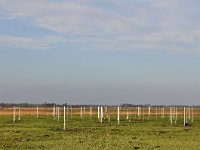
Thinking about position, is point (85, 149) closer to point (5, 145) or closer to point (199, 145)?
point (5, 145)

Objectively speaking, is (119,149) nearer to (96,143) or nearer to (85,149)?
(85,149)

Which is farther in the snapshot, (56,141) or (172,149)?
(56,141)

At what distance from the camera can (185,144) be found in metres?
33.6

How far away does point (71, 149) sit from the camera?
29484 mm

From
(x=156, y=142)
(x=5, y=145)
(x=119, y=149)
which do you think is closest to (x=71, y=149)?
(x=119, y=149)

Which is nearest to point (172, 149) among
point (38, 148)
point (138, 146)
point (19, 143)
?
point (138, 146)

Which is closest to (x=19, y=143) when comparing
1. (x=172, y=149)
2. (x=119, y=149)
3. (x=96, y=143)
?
(x=96, y=143)

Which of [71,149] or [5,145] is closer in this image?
[71,149]

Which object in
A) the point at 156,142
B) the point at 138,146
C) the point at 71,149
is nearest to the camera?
the point at 71,149

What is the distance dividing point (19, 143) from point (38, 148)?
362 centimetres

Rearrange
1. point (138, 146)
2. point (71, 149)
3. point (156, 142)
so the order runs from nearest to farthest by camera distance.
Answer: point (71, 149), point (138, 146), point (156, 142)

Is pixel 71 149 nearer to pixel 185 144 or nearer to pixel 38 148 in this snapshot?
pixel 38 148

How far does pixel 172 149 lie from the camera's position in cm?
3002

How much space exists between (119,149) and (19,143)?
727 cm
